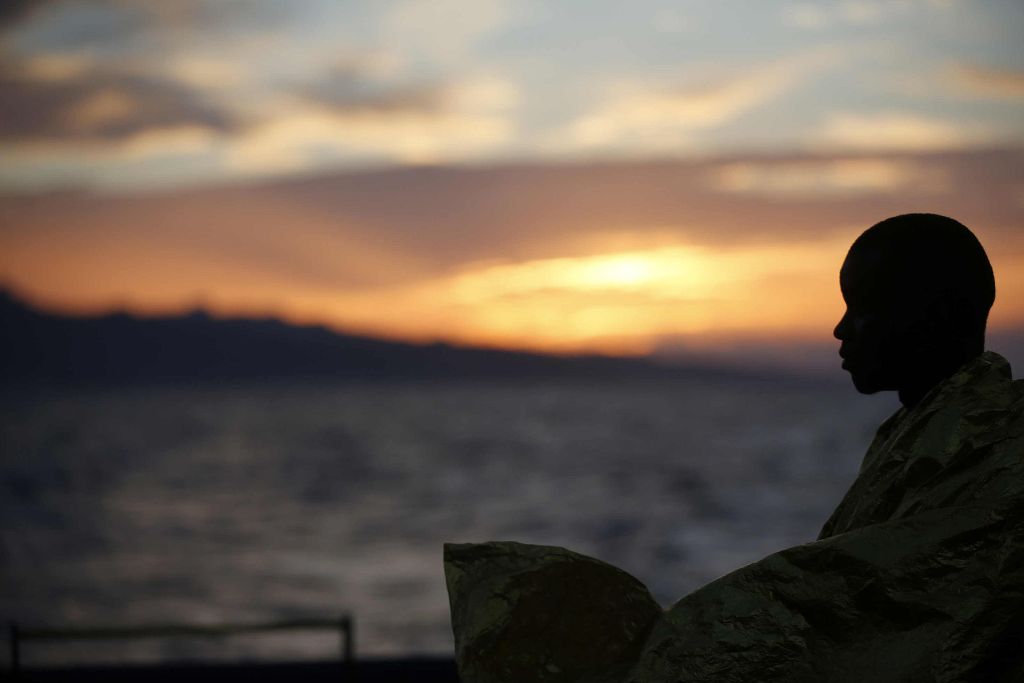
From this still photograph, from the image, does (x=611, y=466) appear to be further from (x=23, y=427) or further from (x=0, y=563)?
(x=23, y=427)

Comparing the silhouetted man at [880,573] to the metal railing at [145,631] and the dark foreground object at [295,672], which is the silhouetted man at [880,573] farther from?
the dark foreground object at [295,672]

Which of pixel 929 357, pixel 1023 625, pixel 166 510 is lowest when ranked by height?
pixel 1023 625

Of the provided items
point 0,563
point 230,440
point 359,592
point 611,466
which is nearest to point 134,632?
point 359,592

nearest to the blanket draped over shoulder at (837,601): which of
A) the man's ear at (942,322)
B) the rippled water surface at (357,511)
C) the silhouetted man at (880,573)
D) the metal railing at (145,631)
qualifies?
the silhouetted man at (880,573)

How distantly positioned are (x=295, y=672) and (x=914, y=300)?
5669 mm

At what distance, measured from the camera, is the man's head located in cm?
285

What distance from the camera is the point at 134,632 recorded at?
6.44 m

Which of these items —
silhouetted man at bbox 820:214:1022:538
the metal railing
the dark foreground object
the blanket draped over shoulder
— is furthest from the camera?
the dark foreground object

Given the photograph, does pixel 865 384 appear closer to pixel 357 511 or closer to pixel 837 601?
pixel 837 601

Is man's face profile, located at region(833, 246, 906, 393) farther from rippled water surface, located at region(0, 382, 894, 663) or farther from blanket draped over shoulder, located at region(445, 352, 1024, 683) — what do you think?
rippled water surface, located at region(0, 382, 894, 663)

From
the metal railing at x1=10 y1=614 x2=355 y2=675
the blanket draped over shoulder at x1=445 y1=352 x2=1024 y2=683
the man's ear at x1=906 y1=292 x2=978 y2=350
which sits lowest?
the blanket draped over shoulder at x1=445 y1=352 x2=1024 y2=683

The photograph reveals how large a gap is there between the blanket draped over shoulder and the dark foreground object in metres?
4.97

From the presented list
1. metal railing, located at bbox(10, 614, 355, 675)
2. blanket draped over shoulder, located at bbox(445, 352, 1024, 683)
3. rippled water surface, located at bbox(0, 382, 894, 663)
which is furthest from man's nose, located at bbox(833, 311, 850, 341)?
rippled water surface, located at bbox(0, 382, 894, 663)

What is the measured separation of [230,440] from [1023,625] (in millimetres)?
88742
